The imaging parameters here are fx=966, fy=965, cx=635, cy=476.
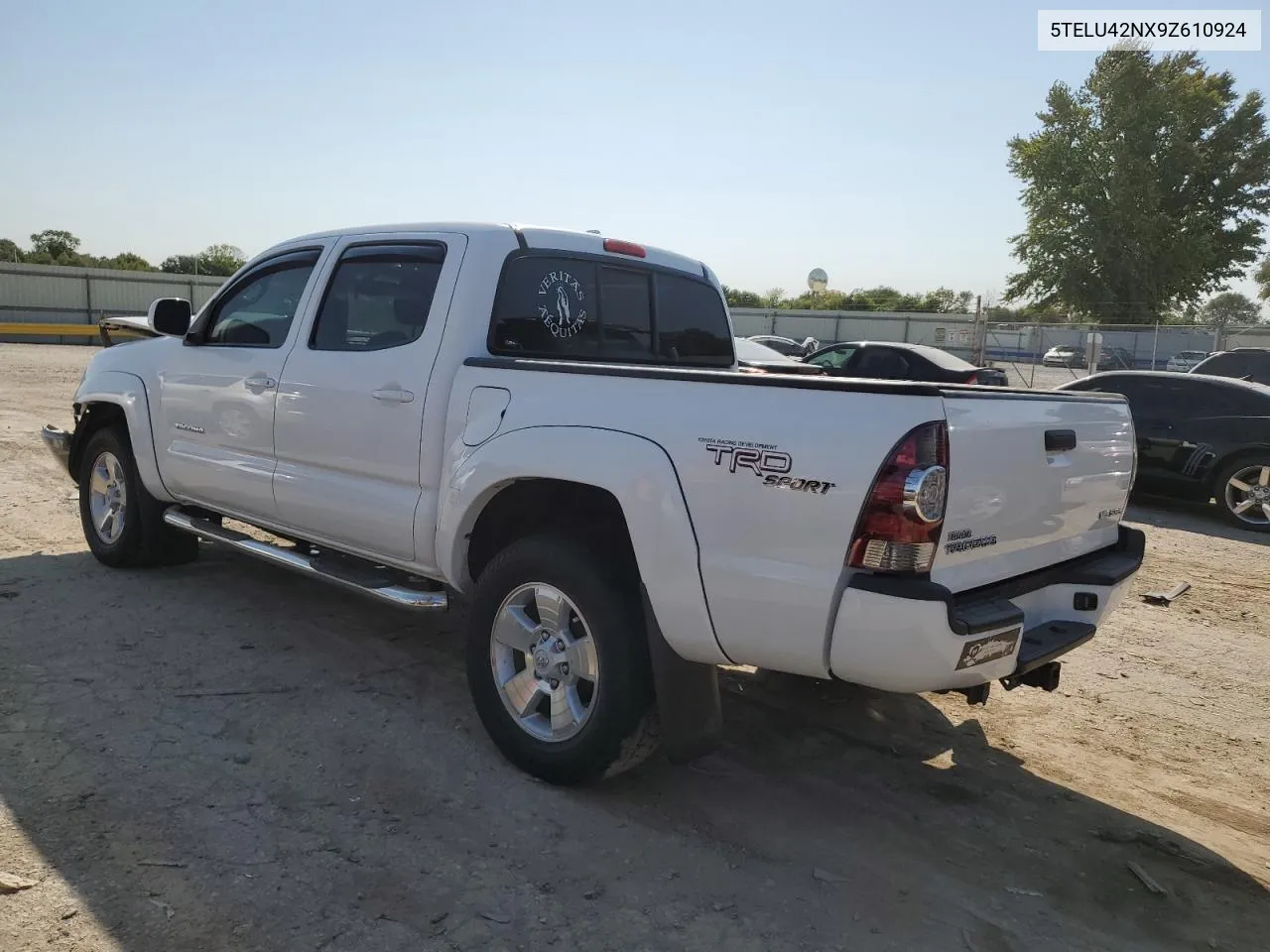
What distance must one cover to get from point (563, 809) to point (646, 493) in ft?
3.92

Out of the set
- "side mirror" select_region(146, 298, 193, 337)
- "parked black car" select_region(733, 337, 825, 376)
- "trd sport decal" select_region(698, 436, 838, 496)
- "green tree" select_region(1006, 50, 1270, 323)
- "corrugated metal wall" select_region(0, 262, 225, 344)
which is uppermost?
"green tree" select_region(1006, 50, 1270, 323)

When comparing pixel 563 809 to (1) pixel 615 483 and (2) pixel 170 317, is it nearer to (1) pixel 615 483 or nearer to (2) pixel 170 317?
(1) pixel 615 483

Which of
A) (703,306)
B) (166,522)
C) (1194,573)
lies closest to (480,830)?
(703,306)

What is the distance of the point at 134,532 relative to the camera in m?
5.89

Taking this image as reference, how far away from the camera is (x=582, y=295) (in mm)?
4434

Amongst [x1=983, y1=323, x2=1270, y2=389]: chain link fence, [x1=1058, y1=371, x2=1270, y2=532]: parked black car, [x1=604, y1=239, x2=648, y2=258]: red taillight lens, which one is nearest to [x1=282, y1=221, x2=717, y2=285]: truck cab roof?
[x1=604, y1=239, x2=648, y2=258]: red taillight lens

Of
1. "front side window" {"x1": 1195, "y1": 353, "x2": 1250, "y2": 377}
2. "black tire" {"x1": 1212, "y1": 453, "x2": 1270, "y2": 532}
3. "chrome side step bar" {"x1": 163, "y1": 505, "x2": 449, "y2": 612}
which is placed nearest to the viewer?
"chrome side step bar" {"x1": 163, "y1": 505, "x2": 449, "y2": 612}

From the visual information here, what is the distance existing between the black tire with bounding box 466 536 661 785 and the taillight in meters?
0.88

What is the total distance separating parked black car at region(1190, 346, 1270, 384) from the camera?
1659 cm

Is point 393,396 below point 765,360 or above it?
below

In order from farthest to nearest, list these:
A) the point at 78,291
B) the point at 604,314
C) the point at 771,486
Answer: the point at 78,291 → the point at 604,314 → the point at 771,486

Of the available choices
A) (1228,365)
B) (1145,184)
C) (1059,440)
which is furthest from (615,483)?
(1145,184)

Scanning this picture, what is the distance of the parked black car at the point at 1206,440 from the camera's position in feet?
31.4

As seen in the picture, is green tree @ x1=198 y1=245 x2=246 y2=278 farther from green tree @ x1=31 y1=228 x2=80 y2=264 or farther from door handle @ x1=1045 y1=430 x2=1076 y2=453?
door handle @ x1=1045 y1=430 x2=1076 y2=453
